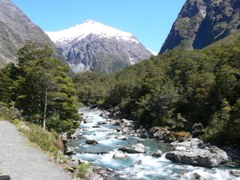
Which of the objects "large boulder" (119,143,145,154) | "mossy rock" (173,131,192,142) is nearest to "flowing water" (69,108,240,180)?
"large boulder" (119,143,145,154)

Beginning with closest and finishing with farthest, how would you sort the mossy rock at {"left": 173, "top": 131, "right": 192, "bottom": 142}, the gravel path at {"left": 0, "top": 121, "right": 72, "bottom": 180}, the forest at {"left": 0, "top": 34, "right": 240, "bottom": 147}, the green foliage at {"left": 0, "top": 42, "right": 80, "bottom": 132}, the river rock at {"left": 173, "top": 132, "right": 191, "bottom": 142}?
the gravel path at {"left": 0, "top": 121, "right": 72, "bottom": 180}, the green foliage at {"left": 0, "top": 42, "right": 80, "bottom": 132}, the forest at {"left": 0, "top": 34, "right": 240, "bottom": 147}, the river rock at {"left": 173, "top": 132, "right": 191, "bottom": 142}, the mossy rock at {"left": 173, "top": 131, "right": 192, "bottom": 142}

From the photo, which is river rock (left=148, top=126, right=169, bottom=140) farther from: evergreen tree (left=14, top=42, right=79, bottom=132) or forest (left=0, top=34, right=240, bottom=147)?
evergreen tree (left=14, top=42, right=79, bottom=132)

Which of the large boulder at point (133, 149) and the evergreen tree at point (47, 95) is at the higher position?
the evergreen tree at point (47, 95)

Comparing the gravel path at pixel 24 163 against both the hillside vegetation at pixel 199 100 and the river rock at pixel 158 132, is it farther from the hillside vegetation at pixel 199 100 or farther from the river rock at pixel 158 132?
the river rock at pixel 158 132

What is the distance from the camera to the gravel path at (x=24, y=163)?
13539 millimetres

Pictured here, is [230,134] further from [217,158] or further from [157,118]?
[157,118]

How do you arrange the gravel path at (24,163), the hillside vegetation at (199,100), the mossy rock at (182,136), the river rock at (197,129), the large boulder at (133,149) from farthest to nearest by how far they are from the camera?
the river rock at (197,129) < the mossy rock at (182,136) < the hillside vegetation at (199,100) < the large boulder at (133,149) < the gravel path at (24,163)

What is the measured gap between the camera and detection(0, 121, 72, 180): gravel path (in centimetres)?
1354

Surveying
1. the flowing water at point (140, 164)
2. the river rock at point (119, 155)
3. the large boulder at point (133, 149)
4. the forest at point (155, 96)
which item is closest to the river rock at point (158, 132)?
the flowing water at point (140, 164)

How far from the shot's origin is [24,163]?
15094 millimetres

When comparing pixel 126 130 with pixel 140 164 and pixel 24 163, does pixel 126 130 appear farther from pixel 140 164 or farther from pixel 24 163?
pixel 24 163

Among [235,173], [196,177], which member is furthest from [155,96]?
[196,177]

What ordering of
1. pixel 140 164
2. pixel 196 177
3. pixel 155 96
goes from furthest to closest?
pixel 155 96 → pixel 140 164 → pixel 196 177

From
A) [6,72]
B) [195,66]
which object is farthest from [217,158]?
[195,66]
